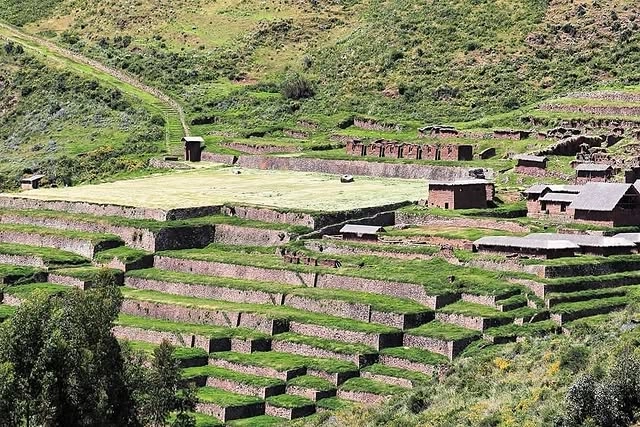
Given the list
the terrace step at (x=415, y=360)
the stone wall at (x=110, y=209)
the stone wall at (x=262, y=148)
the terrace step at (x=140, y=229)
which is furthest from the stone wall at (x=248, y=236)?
the stone wall at (x=262, y=148)

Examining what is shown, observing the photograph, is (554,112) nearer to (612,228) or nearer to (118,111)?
(612,228)

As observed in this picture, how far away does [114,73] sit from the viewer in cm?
14512

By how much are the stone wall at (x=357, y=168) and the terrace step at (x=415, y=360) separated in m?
24.9

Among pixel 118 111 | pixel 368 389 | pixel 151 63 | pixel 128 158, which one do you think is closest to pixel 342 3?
pixel 151 63

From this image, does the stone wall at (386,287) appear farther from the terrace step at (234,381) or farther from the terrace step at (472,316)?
the terrace step at (234,381)

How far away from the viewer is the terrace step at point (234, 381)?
6844cm

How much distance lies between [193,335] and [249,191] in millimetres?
23003

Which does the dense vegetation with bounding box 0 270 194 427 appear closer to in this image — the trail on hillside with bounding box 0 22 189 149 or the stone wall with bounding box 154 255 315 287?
the stone wall with bounding box 154 255 315 287

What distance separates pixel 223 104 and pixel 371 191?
137 feet

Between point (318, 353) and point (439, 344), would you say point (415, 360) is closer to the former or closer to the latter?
point (439, 344)

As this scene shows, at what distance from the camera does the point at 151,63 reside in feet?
480

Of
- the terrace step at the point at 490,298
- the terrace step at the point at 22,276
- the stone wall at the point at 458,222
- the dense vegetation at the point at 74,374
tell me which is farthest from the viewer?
the terrace step at the point at 22,276

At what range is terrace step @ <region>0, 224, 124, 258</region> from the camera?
287 ft

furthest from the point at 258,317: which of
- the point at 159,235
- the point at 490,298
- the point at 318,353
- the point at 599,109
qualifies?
the point at 599,109
